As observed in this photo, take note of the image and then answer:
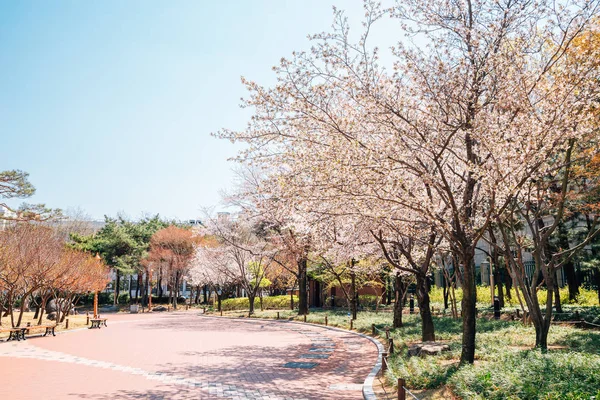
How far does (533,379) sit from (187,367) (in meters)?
8.47

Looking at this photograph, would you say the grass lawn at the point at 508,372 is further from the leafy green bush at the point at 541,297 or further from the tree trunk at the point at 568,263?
the leafy green bush at the point at 541,297

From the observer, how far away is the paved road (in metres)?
8.86

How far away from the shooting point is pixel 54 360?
1305cm

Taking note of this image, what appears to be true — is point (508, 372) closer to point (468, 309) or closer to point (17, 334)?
point (468, 309)

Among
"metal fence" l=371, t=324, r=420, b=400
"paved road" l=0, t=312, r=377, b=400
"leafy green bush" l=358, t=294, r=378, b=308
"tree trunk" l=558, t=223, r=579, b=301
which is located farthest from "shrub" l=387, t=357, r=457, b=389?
"leafy green bush" l=358, t=294, r=378, b=308

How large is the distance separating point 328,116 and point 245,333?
15.0m

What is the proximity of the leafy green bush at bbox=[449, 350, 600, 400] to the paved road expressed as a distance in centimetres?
233

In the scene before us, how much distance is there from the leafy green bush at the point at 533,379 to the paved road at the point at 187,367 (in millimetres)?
2328

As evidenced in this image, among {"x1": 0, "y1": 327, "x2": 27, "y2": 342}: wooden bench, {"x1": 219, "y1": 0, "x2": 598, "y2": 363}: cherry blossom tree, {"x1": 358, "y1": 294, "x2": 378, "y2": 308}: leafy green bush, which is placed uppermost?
{"x1": 219, "y1": 0, "x2": 598, "y2": 363}: cherry blossom tree

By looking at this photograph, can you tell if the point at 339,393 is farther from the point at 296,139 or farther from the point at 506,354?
the point at 296,139

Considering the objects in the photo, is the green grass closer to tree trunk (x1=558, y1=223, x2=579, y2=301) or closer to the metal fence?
the metal fence

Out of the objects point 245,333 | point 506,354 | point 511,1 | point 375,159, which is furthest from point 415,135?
A: point 245,333

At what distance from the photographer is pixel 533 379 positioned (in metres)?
6.72

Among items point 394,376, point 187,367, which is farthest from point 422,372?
point 187,367
